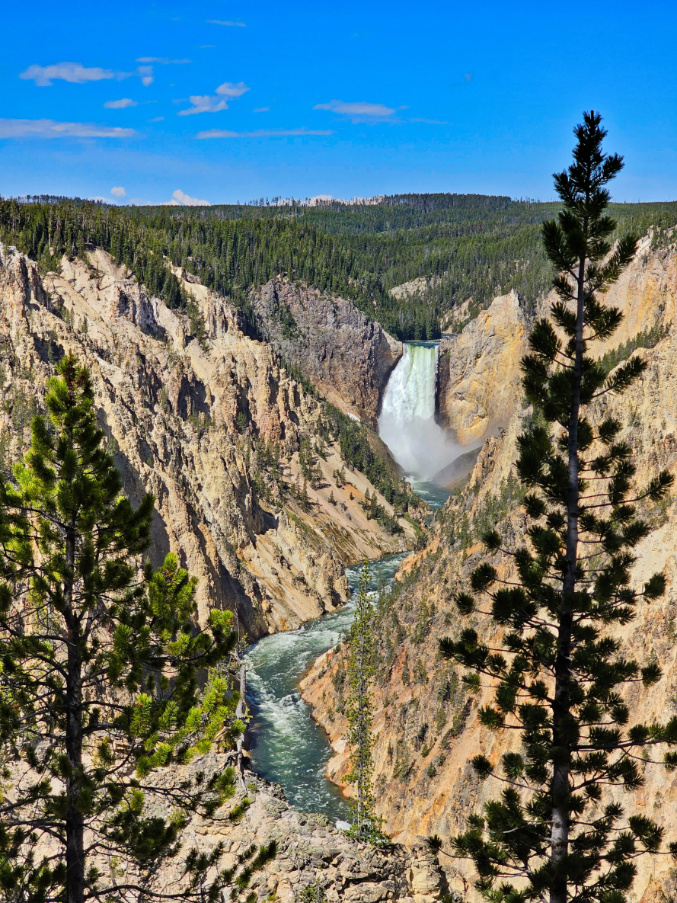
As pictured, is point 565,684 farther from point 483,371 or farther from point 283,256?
point 283,256

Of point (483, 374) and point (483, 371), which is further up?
point (483, 371)

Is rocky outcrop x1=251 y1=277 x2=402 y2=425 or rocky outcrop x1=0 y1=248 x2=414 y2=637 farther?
rocky outcrop x1=251 y1=277 x2=402 y2=425

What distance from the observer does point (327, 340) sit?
122625 mm

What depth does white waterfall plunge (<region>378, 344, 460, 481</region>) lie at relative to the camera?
125625 millimetres

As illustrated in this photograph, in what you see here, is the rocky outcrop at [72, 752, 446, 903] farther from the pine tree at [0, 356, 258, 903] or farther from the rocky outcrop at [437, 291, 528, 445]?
the rocky outcrop at [437, 291, 528, 445]

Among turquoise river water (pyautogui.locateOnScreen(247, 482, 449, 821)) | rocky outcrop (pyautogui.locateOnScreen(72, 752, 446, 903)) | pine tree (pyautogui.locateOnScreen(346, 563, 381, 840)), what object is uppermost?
rocky outcrop (pyautogui.locateOnScreen(72, 752, 446, 903))

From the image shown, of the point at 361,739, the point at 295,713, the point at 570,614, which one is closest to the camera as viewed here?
the point at 570,614

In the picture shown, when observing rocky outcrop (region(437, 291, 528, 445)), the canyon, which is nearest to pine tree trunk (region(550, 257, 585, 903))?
the canyon

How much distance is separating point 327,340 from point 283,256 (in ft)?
68.8

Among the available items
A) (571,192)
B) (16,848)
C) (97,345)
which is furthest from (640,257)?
(16,848)

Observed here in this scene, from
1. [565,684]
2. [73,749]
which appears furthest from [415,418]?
[73,749]

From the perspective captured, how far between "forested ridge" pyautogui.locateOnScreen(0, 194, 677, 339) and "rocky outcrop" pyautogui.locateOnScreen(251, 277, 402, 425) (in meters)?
3.44

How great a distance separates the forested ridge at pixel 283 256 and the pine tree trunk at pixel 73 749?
70.7m

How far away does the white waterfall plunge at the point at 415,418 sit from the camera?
412ft
